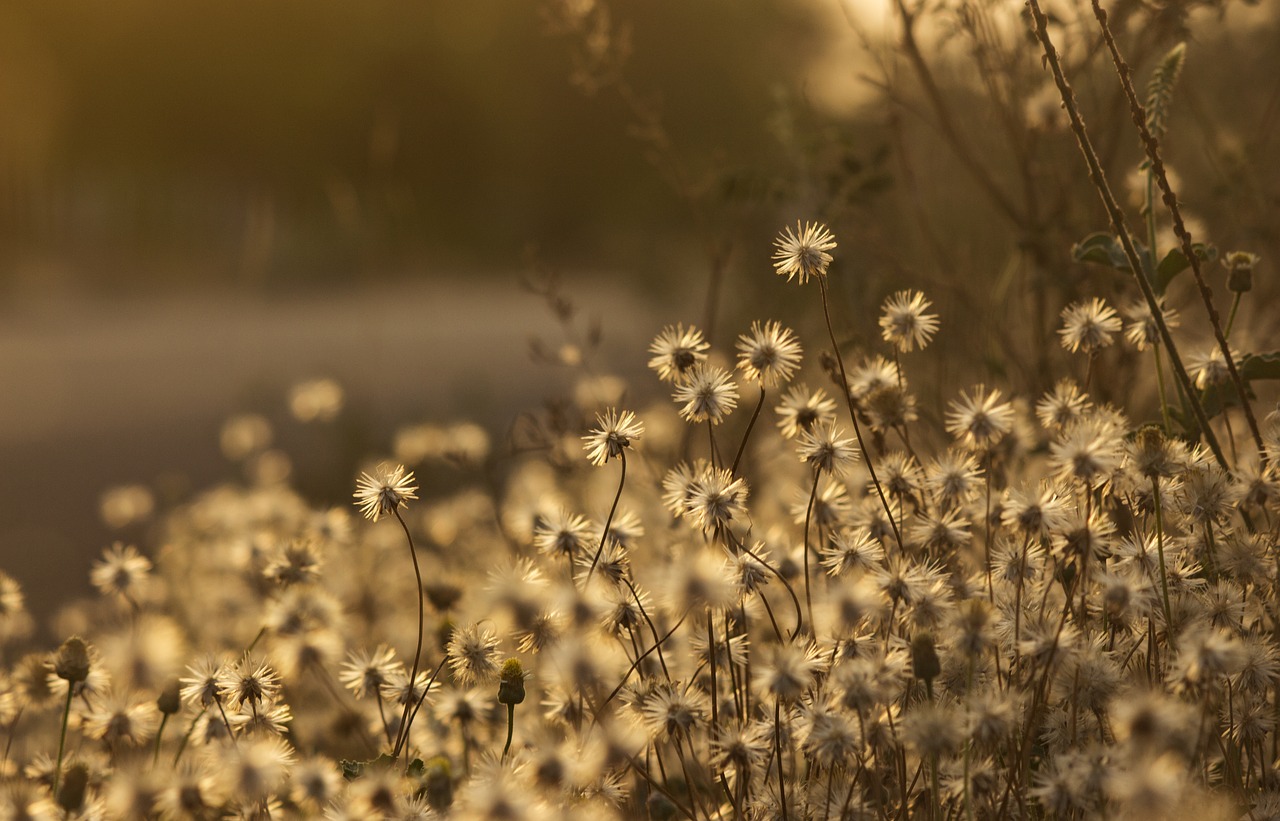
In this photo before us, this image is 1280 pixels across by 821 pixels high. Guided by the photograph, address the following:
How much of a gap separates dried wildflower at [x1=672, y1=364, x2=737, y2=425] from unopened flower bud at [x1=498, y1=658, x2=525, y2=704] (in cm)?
55

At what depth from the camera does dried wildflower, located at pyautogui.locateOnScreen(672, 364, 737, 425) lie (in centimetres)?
232

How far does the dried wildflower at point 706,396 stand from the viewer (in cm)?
232

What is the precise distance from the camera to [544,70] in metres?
25.4

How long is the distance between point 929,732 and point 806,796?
545 millimetres

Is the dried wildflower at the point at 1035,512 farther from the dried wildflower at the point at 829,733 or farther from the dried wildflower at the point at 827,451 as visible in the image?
the dried wildflower at the point at 829,733

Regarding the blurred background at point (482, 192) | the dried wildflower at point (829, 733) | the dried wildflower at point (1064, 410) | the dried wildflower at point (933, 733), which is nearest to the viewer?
the dried wildflower at point (933, 733)

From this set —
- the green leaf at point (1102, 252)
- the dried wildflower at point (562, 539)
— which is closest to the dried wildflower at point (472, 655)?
the dried wildflower at point (562, 539)

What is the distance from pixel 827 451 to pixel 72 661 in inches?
58.8

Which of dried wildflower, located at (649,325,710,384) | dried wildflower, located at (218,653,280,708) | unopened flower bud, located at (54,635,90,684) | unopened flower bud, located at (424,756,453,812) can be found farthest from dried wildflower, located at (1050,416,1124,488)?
unopened flower bud, located at (54,635,90,684)

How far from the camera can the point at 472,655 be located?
2252 millimetres

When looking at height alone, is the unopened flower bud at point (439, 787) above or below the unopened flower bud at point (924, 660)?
below

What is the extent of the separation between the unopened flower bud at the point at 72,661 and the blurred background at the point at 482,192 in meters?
2.02

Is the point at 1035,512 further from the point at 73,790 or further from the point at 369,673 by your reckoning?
the point at 73,790

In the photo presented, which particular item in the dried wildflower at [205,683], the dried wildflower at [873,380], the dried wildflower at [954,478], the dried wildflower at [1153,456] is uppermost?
the dried wildflower at [873,380]
